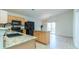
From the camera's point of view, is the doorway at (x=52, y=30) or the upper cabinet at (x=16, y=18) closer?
the upper cabinet at (x=16, y=18)

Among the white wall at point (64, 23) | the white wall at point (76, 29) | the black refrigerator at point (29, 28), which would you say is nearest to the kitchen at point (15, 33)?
the black refrigerator at point (29, 28)

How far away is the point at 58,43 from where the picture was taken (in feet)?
4.84

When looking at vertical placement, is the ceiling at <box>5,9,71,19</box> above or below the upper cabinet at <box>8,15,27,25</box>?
above

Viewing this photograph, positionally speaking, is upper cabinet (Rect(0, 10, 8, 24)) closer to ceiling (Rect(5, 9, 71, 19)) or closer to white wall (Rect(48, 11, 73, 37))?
ceiling (Rect(5, 9, 71, 19))

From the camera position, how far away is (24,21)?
1450mm

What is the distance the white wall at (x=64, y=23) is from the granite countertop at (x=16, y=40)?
43cm

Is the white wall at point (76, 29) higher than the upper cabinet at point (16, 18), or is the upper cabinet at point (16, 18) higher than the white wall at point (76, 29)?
the upper cabinet at point (16, 18)

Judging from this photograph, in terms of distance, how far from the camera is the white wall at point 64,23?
143 centimetres

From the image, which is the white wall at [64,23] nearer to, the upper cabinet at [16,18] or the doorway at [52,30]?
the doorway at [52,30]

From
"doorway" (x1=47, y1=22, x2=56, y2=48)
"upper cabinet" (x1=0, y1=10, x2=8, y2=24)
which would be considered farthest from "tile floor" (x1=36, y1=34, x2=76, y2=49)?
"upper cabinet" (x1=0, y1=10, x2=8, y2=24)

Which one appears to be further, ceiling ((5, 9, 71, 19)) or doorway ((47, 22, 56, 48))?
doorway ((47, 22, 56, 48))

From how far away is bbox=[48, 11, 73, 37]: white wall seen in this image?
143cm
